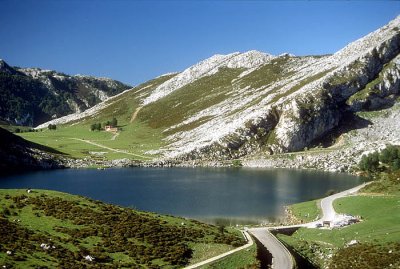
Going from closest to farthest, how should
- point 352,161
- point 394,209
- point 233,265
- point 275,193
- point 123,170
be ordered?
point 233,265
point 394,209
point 275,193
point 352,161
point 123,170

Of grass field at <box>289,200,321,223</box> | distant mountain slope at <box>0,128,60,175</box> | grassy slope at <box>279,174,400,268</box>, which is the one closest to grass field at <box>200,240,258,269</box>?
grassy slope at <box>279,174,400,268</box>

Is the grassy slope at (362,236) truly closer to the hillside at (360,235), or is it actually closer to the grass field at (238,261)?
the hillside at (360,235)

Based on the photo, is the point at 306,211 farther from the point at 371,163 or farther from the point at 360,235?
the point at 371,163

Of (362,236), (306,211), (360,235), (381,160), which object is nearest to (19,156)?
(306,211)

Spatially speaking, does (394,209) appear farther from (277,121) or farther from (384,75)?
(384,75)

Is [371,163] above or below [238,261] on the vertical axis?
above

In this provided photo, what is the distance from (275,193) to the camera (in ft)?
339

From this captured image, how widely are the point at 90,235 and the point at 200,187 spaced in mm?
71514

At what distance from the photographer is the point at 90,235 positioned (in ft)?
141

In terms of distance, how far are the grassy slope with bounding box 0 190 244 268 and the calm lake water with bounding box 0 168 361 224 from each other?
28843 millimetres

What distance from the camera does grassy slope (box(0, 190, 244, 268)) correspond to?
1463 inches

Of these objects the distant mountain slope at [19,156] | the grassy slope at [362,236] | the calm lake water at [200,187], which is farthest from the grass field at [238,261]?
the distant mountain slope at [19,156]

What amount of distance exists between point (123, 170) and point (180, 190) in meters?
48.9

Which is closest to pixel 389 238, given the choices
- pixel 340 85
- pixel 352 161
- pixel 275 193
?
pixel 275 193
